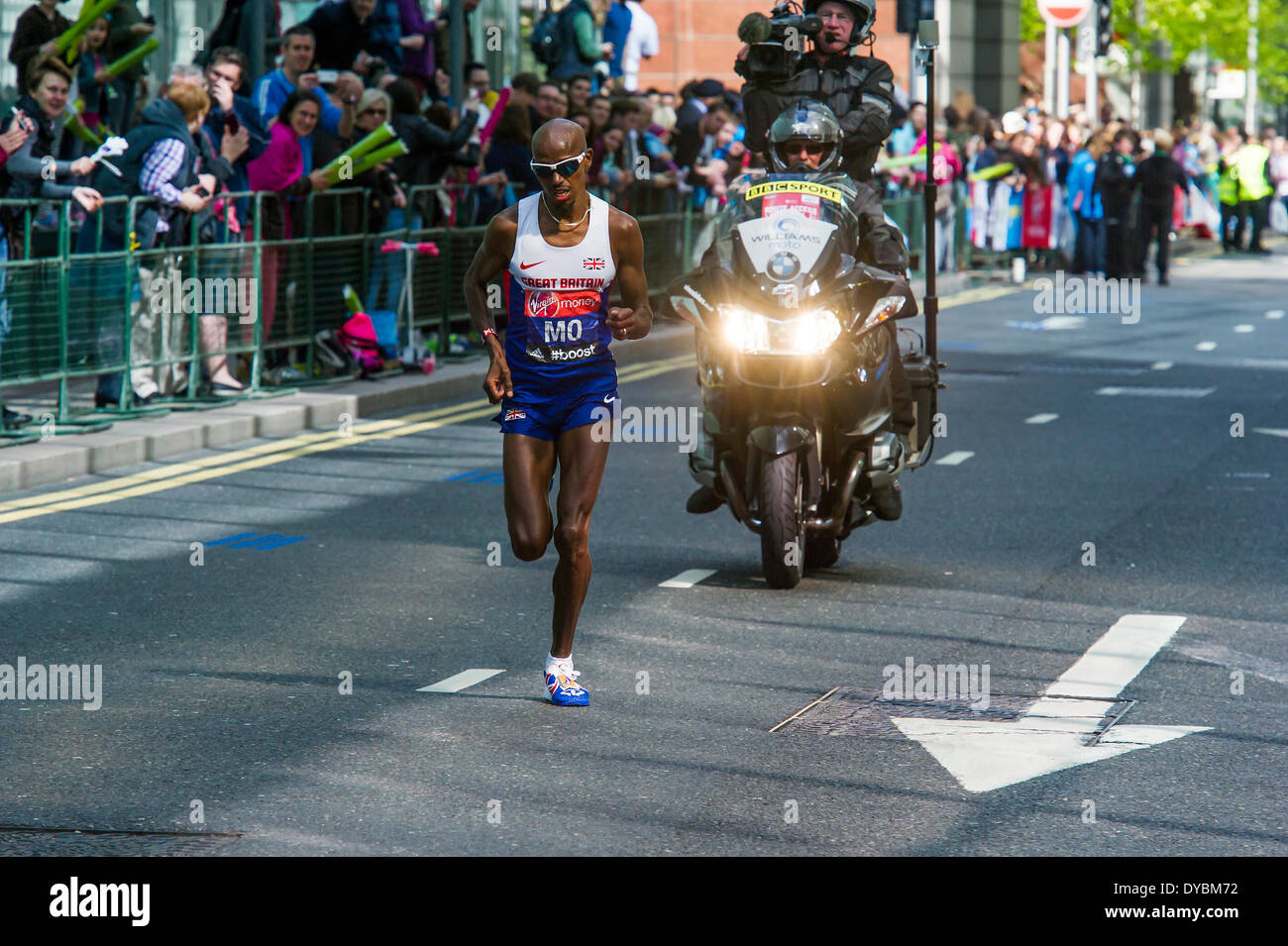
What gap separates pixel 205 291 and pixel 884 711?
7.94m

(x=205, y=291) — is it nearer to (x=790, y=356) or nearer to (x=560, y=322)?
(x=790, y=356)

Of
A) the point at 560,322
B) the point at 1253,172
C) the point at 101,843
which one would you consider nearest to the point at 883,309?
the point at 560,322

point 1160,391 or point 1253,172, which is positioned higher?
point 1253,172

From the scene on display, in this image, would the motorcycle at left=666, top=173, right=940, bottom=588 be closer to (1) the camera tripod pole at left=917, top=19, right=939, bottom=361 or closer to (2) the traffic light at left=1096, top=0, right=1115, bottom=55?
(1) the camera tripod pole at left=917, top=19, right=939, bottom=361

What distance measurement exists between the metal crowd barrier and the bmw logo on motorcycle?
163 cm

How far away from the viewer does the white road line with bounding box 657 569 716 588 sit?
9289 millimetres

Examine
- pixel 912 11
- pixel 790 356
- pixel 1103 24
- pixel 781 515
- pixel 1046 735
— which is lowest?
pixel 1046 735

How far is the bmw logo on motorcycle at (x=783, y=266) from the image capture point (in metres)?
9.01

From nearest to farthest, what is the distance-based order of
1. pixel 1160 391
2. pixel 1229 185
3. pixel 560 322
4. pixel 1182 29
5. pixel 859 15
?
pixel 560 322 → pixel 859 15 → pixel 1160 391 → pixel 1229 185 → pixel 1182 29

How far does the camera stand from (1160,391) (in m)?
16.8

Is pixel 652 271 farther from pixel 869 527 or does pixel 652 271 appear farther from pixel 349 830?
pixel 349 830

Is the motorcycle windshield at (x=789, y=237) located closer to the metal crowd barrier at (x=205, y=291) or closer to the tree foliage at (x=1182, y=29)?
the metal crowd barrier at (x=205, y=291)

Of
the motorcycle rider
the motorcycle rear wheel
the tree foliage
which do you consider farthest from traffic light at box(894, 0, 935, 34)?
the tree foliage
